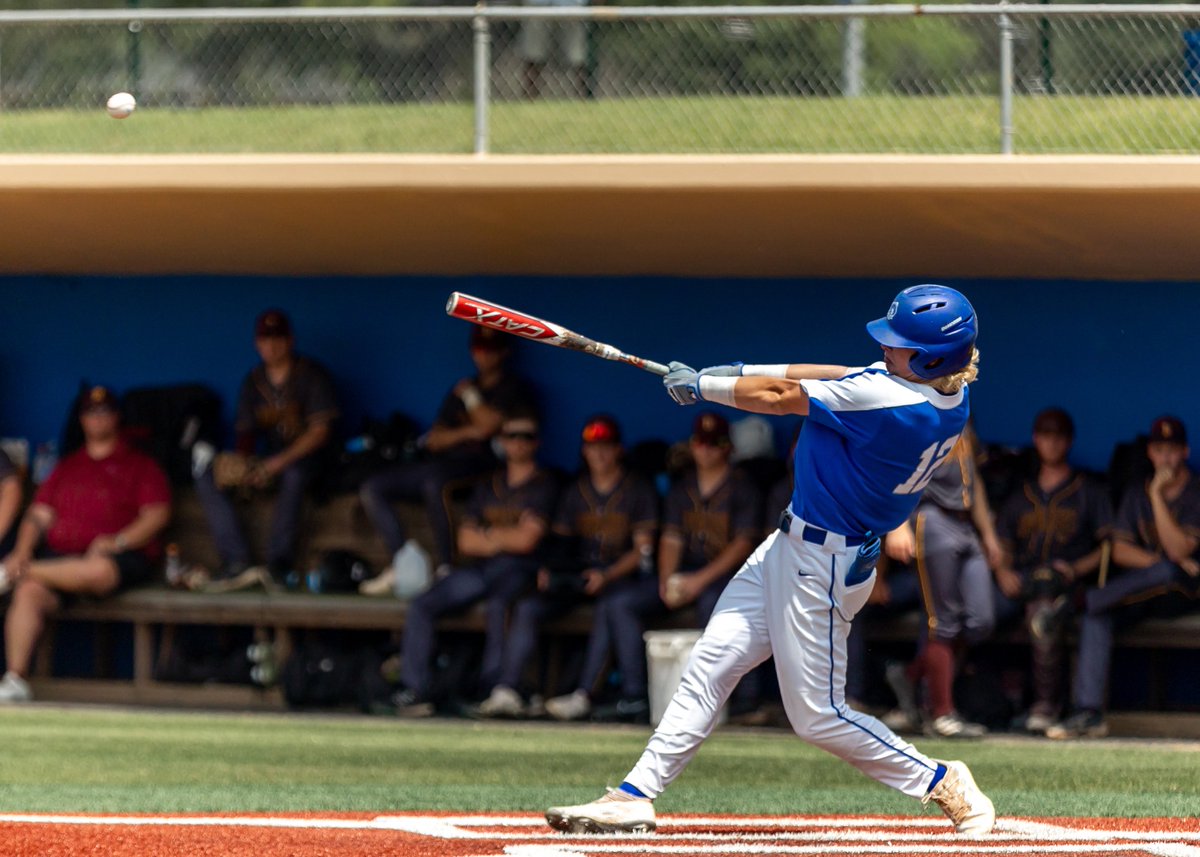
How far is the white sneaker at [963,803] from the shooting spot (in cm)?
500

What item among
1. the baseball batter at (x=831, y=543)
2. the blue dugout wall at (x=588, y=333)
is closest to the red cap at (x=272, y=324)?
the blue dugout wall at (x=588, y=333)

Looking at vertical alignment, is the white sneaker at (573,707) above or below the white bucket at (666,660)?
below

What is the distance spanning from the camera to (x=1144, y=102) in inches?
335

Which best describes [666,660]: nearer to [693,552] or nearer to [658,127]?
[693,552]

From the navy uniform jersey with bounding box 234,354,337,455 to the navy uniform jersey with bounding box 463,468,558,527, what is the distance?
1.12m

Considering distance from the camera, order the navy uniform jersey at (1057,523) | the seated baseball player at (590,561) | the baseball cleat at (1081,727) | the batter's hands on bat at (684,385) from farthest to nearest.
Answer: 1. the seated baseball player at (590,561)
2. the navy uniform jersey at (1057,523)
3. the baseball cleat at (1081,727)
4. the batter's hands on bat at (684,385)

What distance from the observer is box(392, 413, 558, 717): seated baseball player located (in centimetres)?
928

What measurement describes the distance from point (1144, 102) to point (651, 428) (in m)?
3.30

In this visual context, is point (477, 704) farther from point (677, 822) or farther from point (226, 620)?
point (677, 822)

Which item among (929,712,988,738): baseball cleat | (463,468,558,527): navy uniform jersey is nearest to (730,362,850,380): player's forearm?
(929,712,988,738): baseball cleat

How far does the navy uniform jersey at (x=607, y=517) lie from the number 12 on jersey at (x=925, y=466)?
4.41 m

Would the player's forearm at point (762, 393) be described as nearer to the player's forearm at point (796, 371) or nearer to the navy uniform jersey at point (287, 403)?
the player's forearm at point (796, 371)

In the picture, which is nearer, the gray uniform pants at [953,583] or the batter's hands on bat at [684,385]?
the batter's hands on bat at [684,385]

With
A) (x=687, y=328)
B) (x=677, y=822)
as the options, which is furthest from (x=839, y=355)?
(x=677, y=822)
